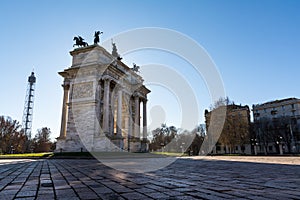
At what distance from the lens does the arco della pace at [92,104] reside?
29172mm

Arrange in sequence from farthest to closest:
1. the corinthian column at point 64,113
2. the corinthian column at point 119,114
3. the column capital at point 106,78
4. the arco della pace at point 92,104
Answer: the corinthian column at point 119,114 < the column capital at point 106,78 < the corinthian column at point 64,113 < the arco della pace at point 92,104

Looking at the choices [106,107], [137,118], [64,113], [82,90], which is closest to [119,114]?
[106,107]

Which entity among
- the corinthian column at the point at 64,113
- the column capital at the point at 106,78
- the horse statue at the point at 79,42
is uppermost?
the horse statue at the point at 79,42

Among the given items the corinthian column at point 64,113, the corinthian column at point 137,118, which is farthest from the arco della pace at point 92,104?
the corinthian column at point 137,118

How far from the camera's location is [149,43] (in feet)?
40.7

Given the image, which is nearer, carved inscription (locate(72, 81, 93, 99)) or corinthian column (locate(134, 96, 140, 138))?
carved inscription (locate(72, 81, 93, 99))

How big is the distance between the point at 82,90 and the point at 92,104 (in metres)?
2.84

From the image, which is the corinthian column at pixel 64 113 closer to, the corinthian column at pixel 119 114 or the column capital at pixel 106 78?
the column capital at pixel 106 78

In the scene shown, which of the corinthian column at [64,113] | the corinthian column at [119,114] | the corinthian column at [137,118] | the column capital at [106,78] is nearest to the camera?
the corinthian column at [64,113]

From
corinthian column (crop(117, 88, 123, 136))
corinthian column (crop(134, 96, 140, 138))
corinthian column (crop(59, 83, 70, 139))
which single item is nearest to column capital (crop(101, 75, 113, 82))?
corinthian column (crop(117, 88, 123, 136))

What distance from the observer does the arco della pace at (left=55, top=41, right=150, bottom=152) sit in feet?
95.7

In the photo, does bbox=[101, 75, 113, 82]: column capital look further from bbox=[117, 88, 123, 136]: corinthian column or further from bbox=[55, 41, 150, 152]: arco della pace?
bbox=[117, 88, 123, 136]: corinthian column

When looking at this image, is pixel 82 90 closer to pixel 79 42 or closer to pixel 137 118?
pixel 79 42

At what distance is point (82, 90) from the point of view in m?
31.8
